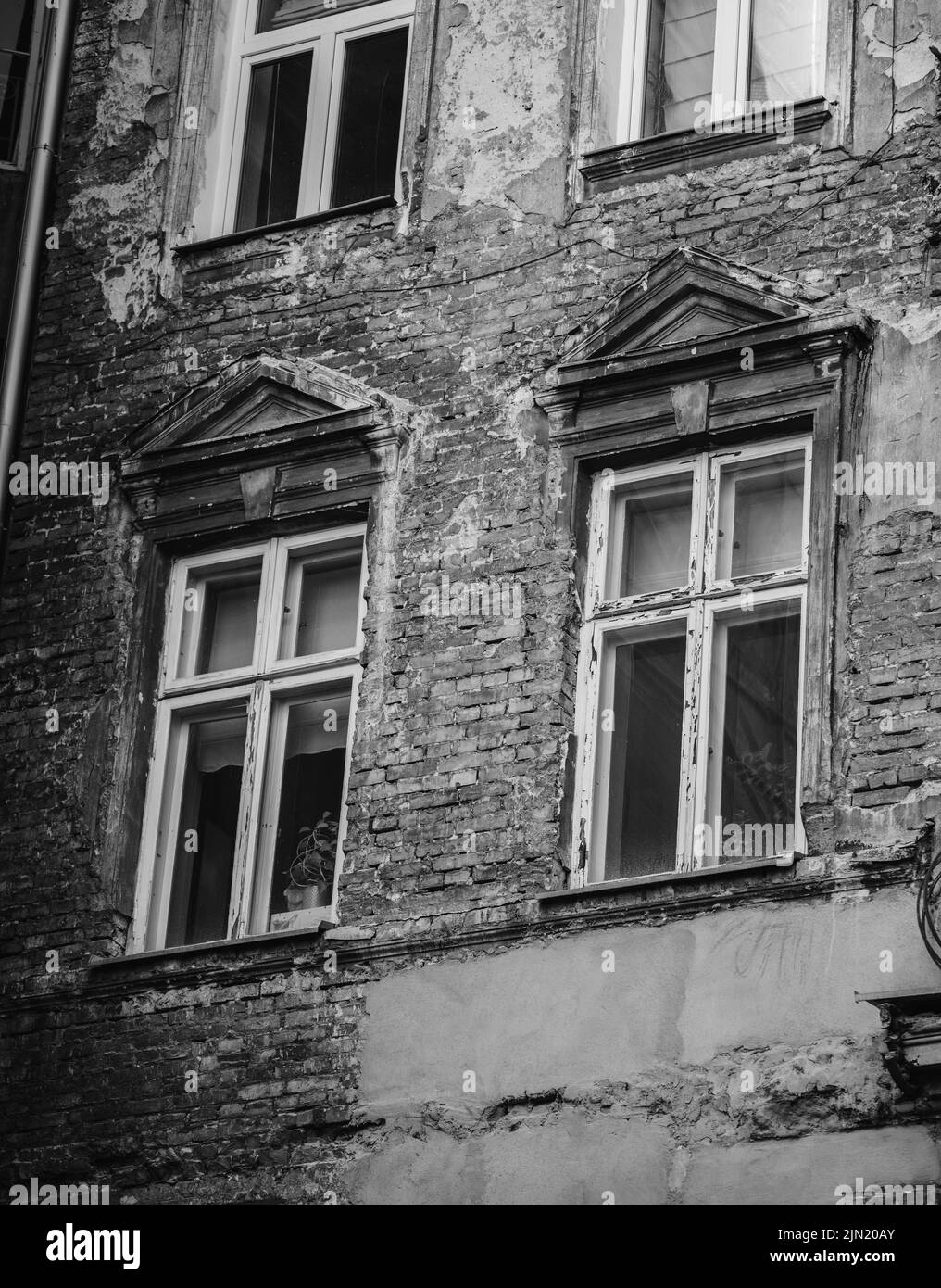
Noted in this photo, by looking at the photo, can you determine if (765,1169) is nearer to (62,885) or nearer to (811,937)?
(811,937)

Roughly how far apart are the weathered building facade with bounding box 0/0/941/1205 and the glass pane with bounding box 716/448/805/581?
19mm

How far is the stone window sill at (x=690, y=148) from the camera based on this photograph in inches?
388

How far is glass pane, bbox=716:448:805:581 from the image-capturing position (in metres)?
9.39

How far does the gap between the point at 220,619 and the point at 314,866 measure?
4.18 ft

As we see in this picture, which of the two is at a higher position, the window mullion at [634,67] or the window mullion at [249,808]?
the window mullion at [634,67]

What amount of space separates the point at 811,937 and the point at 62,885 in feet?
10.4

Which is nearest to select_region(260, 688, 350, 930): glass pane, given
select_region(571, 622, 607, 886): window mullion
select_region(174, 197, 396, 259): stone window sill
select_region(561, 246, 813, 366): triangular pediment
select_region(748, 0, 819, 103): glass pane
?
select_region(571, 622, 607, 886): window mullion

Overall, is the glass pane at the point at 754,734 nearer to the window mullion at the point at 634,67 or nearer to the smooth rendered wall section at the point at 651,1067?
the smooth rendered wall section at the point at 651,1067

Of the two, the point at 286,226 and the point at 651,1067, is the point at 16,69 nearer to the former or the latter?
the point at 286,226

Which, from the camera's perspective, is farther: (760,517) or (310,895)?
(310,895)

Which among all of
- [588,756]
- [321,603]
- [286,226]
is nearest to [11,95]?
[286,226]

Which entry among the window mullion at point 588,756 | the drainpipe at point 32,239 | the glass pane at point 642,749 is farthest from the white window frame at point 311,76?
the glass pane at point 642,749

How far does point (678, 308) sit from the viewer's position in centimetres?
979

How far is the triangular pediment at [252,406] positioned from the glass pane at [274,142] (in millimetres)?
956
